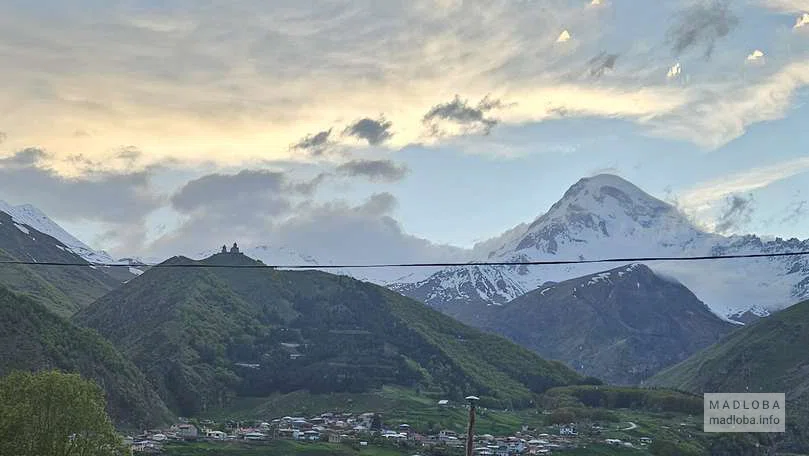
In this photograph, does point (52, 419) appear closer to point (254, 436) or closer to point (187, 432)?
point (187, 432)

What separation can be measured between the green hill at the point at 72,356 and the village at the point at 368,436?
712 centimetres

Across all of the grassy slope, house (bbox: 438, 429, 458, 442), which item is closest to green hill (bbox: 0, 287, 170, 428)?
the grassy slope

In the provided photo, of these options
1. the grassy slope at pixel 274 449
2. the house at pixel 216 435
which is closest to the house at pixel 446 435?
the grassy slope at pixel 274 449

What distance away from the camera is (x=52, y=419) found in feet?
179

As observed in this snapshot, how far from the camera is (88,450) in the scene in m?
54.4

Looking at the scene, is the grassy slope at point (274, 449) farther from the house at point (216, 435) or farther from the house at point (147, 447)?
the house at point (216, 435)

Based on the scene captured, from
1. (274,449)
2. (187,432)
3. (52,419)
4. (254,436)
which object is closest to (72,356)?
(187,432)

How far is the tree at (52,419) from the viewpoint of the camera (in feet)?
173

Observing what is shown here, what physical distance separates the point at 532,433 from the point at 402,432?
27.5 metres

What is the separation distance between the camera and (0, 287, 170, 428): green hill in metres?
135

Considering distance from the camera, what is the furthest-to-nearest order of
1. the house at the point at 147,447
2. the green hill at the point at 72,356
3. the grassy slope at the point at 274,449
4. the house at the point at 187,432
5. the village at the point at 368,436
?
the village at the point at 368,436 → the house at the point at 187,432 → the green hill at the point at 72,356 → the grassy slope at the point at 274,449 → the house at the point at 147,447

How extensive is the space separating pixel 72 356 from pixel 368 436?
2006 inches

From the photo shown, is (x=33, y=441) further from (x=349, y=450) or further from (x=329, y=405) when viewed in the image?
(x=329, y=405)

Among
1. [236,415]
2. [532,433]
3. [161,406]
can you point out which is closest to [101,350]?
[161,406]
